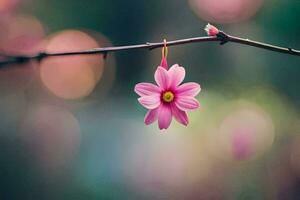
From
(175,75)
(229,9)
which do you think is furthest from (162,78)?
(229,9)

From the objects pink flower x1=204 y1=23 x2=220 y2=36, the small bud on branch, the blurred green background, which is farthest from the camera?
the blurred green background

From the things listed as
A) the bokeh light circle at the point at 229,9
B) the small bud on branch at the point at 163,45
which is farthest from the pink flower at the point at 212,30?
the bokeh light circle at the point at 229,9

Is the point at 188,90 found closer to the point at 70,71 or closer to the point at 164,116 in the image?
the point at 164,116

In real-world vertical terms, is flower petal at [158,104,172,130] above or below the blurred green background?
below

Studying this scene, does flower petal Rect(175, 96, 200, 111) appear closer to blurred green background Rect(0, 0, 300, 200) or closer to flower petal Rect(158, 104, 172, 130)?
flower petal Rect(158, 104, 172, 130)

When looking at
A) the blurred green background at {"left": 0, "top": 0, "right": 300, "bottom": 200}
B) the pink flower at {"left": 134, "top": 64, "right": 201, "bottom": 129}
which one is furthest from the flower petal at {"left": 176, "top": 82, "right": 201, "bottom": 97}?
the blurred green background at {"left": 0, "top": 0, "right": 300, "bottom": 200}

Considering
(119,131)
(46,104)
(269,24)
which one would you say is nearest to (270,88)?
(269,24)

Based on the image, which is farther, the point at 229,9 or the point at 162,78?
the point at 229,9
